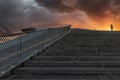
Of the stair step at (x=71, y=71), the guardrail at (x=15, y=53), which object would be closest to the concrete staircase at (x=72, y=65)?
the stair step at (x=71, y=71)

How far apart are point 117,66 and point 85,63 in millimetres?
976

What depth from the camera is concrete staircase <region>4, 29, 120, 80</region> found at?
873 cm

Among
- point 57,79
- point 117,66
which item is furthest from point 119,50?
point 57,79

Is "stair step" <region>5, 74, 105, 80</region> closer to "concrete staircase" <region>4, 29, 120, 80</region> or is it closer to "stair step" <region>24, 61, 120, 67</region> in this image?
"concrete staircase" <region>4, 29, 120, 80</region>

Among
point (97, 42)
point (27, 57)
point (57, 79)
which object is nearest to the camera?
point (57, 79)

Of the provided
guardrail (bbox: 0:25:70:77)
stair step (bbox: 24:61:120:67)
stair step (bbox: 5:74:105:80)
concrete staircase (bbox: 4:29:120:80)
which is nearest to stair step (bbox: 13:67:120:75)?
concrete staircase (bbox: 4:29:120:80)

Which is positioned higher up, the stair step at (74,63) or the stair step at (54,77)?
the stair step at (74,63)

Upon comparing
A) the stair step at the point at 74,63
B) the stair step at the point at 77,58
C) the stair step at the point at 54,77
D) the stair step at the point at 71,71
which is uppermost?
the stair step at the point at 77,58

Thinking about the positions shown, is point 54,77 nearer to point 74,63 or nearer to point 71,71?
point 71,71

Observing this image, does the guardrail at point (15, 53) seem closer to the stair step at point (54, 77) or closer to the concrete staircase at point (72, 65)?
the concrete staircase at point (72, 65)

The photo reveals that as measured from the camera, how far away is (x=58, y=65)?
973 centimetres

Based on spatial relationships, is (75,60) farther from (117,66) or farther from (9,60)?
(9,60)

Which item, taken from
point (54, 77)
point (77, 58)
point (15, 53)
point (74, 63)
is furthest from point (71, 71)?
point (15, 53)

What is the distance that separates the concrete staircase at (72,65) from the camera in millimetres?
8727
